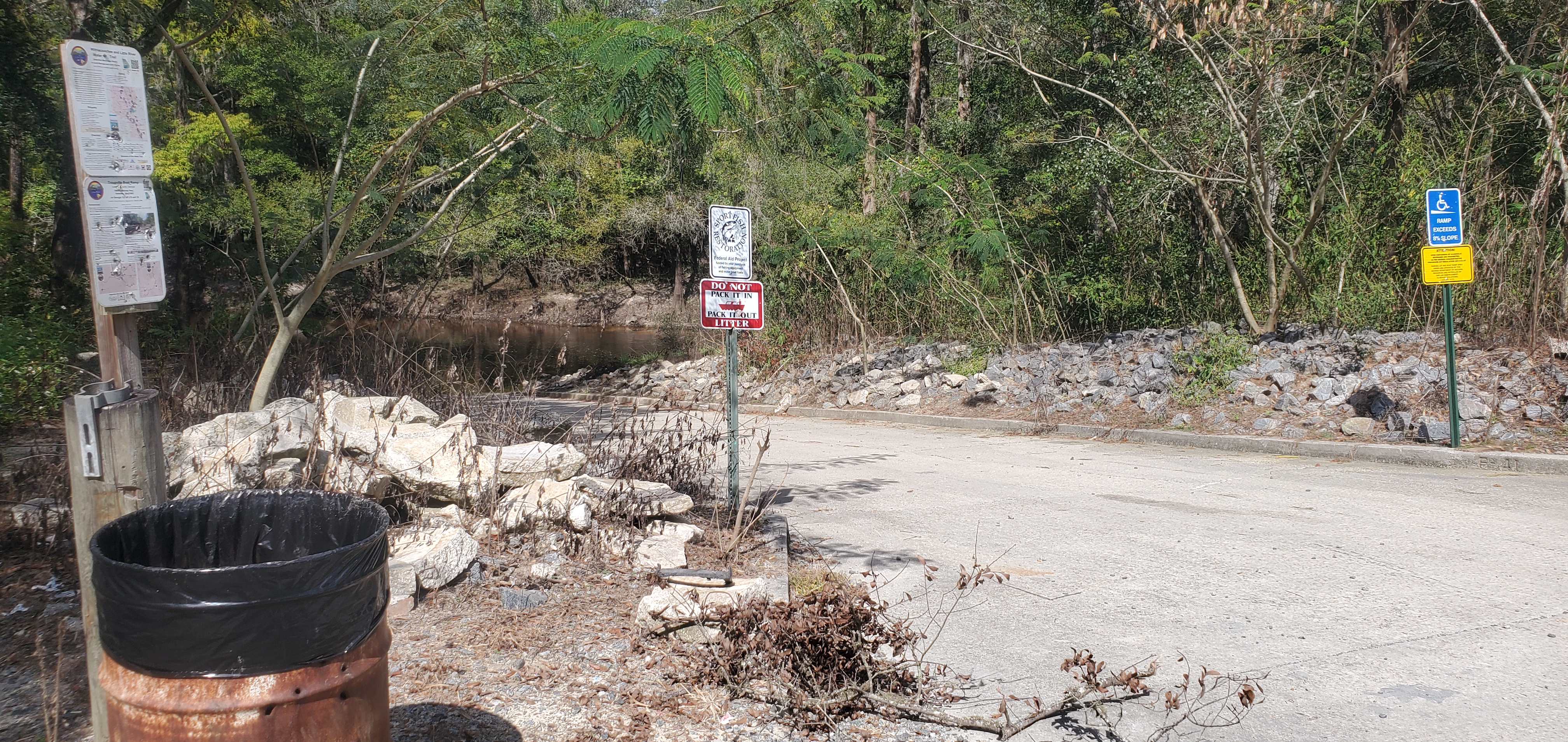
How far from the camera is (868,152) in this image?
68.9 feet

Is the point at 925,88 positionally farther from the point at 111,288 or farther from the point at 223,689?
the point at 223,689

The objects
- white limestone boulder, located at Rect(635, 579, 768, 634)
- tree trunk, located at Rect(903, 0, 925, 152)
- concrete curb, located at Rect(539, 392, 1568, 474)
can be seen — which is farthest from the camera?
tree trunk, located at Rect(903, 0, 925, 152)

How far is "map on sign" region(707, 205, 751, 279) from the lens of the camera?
23.1 feet

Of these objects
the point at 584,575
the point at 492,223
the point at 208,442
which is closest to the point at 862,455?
the point at 584,575

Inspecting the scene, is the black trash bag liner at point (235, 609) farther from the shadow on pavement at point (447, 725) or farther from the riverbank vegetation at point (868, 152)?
the riverbank vegetation at point (868, 152)

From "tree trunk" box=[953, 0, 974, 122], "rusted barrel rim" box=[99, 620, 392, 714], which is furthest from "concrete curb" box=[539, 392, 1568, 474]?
"tree trunk" box=[953, 0, 974, 122]

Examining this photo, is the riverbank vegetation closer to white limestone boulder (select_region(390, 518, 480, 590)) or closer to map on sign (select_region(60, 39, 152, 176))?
white limestone boulder (select_region(390, 518, 480, 590))

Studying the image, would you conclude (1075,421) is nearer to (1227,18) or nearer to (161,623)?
(1227,18)

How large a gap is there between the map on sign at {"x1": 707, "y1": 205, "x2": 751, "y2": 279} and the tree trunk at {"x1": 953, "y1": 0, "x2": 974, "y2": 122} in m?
12.4

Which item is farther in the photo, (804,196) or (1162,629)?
(804,196)

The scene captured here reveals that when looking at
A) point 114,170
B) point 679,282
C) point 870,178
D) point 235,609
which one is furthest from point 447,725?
point 679,282

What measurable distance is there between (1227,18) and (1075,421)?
5480mm

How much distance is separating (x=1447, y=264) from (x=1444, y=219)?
476 mm

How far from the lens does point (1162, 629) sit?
516 centimetres
